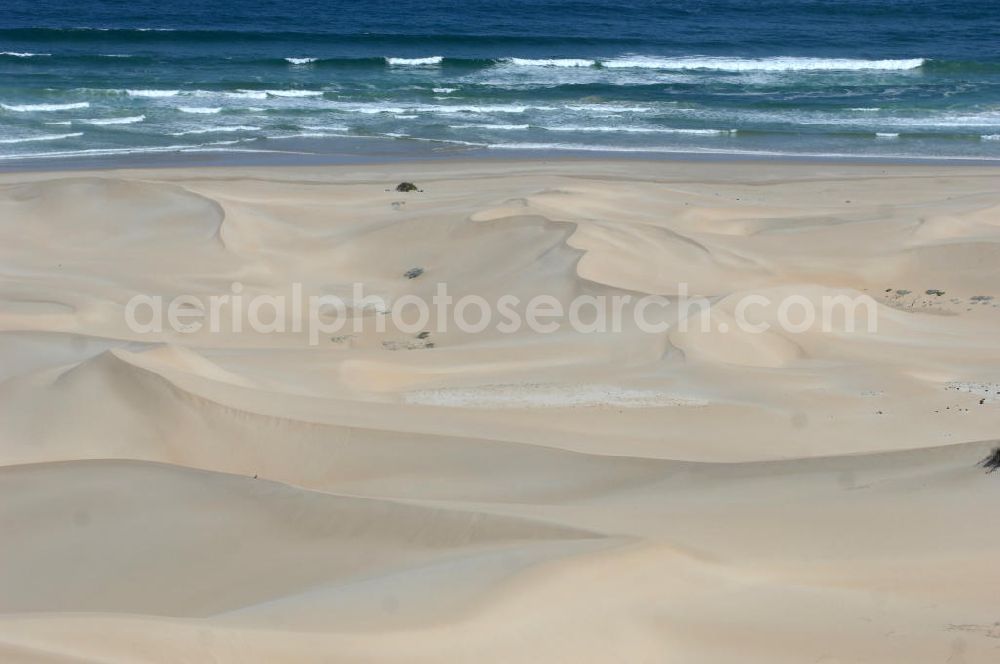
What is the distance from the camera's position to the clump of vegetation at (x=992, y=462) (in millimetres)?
4578

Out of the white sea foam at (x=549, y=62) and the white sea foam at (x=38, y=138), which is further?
the white sea foam at (x=549, y=62)

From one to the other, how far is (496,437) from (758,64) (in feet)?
81.0

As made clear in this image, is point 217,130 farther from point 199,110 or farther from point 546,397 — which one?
point 546,397

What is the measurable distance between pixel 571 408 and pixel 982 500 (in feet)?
7.88

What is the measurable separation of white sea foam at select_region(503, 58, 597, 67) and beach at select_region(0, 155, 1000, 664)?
54.2ft

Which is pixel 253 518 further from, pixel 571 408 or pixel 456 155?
pixel 456 155

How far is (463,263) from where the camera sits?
401 inches

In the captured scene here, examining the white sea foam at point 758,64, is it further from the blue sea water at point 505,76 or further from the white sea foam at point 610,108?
the white sea foam at point 610,108

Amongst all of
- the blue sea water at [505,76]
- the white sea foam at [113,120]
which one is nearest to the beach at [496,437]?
the blue sea water at [505,76]

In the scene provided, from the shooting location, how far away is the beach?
11.5 feet

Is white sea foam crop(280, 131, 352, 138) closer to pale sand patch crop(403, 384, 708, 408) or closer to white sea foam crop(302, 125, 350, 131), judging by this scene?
white sea foam crop(302, 125, 350, 131)

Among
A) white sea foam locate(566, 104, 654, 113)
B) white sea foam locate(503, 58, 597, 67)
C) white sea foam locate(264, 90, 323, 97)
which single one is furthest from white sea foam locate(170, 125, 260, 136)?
white sea foam locate(503, 58, 597, 67)

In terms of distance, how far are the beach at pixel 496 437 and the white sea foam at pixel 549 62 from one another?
16.5m

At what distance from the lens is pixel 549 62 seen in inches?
1112
